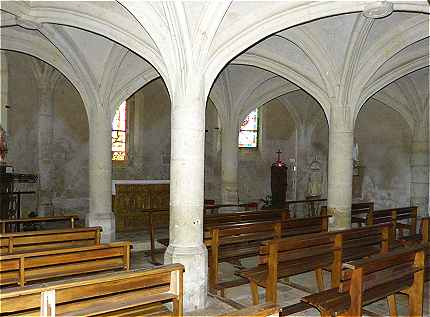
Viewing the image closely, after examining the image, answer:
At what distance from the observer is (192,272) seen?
5.59 metres

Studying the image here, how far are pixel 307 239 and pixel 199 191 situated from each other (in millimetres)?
1672

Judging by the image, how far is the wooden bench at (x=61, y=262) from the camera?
438 cm

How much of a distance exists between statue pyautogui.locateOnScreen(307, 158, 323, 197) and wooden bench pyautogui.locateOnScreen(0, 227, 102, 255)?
1117cm

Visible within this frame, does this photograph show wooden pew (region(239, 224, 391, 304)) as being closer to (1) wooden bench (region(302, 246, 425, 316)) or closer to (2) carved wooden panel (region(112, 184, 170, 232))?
(1) wooden bench (region(302, 246, 425, 316))

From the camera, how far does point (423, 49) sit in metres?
8.68

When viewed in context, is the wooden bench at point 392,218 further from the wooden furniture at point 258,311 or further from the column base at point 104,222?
the wooden furniture at point 258,311

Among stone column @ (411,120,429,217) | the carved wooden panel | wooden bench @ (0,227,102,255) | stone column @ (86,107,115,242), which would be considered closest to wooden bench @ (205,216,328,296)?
wooden bench @ (0,227,102,255)

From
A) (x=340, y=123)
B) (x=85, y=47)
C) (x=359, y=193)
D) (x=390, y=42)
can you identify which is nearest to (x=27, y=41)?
(x=85, y=47)

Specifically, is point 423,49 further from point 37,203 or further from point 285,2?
point 37,203

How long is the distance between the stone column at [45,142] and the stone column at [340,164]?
8.79 meters

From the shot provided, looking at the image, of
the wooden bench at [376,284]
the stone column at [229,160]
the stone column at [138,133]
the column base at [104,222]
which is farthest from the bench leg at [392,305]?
the stone column at [138,133]

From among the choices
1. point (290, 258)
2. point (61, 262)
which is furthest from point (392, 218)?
point (61, 262)

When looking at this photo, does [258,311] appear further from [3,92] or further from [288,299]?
[3,92]

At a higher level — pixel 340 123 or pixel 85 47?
pixel 85 47
